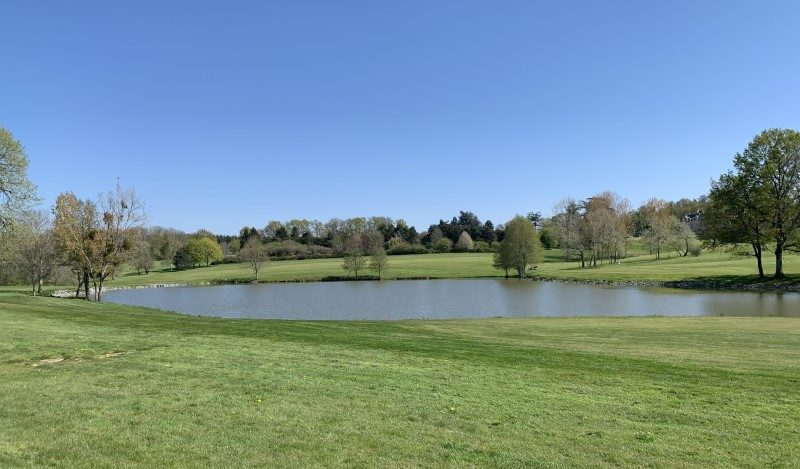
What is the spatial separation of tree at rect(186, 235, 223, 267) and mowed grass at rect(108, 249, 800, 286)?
3258 mm

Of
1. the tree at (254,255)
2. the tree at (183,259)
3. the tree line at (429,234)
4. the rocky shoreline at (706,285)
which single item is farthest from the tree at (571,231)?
the tree at (183,259)

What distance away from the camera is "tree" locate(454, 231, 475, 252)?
129375 millimetres

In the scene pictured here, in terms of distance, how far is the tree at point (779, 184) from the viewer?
157 feet

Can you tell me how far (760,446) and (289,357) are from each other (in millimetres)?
9069

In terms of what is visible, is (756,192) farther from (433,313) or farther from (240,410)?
(240,410)

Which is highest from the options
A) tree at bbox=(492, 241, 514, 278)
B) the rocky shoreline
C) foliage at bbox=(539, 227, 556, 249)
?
foliage at bbox=(539, 227, 556, 249)

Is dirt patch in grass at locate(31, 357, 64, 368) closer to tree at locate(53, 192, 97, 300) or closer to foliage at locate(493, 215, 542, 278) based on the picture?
tree at locate(53, 192, 97, 300)

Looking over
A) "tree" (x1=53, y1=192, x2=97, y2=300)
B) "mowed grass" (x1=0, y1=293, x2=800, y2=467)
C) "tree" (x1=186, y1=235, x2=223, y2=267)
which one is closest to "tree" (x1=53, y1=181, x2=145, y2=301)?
"tree" (x1=53, y1=192, x2=97, y2=300)

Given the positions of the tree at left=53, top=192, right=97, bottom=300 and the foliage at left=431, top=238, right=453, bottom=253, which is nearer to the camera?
the tree at left=53, top=192, right=97, bottom=300

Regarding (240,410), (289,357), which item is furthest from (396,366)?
(240,410)

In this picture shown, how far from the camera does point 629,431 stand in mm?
7609

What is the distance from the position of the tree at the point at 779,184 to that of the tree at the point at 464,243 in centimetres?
→ 8181

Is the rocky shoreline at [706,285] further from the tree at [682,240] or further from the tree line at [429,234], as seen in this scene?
the tree at [682,240]

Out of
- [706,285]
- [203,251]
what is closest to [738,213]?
[706,285]
